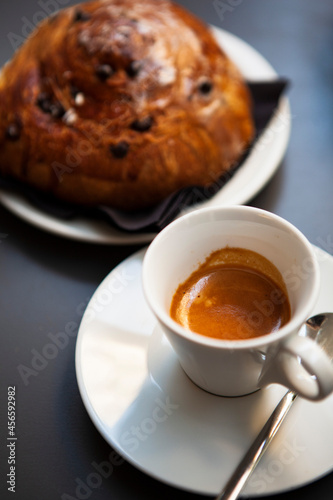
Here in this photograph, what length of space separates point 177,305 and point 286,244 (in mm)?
193

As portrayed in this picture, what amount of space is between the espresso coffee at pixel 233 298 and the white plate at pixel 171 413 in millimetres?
78

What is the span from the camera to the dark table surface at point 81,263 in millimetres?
852

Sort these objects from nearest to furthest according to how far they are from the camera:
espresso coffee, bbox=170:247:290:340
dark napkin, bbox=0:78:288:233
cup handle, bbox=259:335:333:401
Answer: cup handle, bbox=259:335:333:401 → espresso coffee, bbox=170:247:290:340 → dark napkin, bbox=0:78:288:233

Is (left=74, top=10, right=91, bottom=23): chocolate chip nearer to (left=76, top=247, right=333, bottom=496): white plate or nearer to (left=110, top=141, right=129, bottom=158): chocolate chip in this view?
(left=110, top=141, right=129, bottom=158): chocolate chip

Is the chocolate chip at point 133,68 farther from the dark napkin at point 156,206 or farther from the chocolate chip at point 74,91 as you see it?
the dark napkin at point 156,206

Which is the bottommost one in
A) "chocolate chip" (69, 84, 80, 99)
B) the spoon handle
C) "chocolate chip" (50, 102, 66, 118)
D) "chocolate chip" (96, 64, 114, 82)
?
the spoon handle

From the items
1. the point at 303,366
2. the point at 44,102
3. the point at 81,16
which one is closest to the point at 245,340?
the point at 303,366

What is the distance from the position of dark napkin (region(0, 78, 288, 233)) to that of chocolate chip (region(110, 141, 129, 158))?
11 centimetres

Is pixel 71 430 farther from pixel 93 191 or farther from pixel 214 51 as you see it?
pixel 214 51

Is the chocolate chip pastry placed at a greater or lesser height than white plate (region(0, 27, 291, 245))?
greater

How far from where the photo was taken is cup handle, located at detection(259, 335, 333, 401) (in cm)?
63

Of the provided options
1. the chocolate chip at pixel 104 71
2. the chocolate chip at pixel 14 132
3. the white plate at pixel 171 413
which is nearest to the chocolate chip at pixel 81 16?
the chocolate chip at pixel 104 71

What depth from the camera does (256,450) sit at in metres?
0.72

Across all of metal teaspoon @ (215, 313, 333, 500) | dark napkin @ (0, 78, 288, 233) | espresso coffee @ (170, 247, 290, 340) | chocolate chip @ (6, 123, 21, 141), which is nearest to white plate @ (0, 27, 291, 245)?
dark napkin @ (0, 78, 288, 233)
